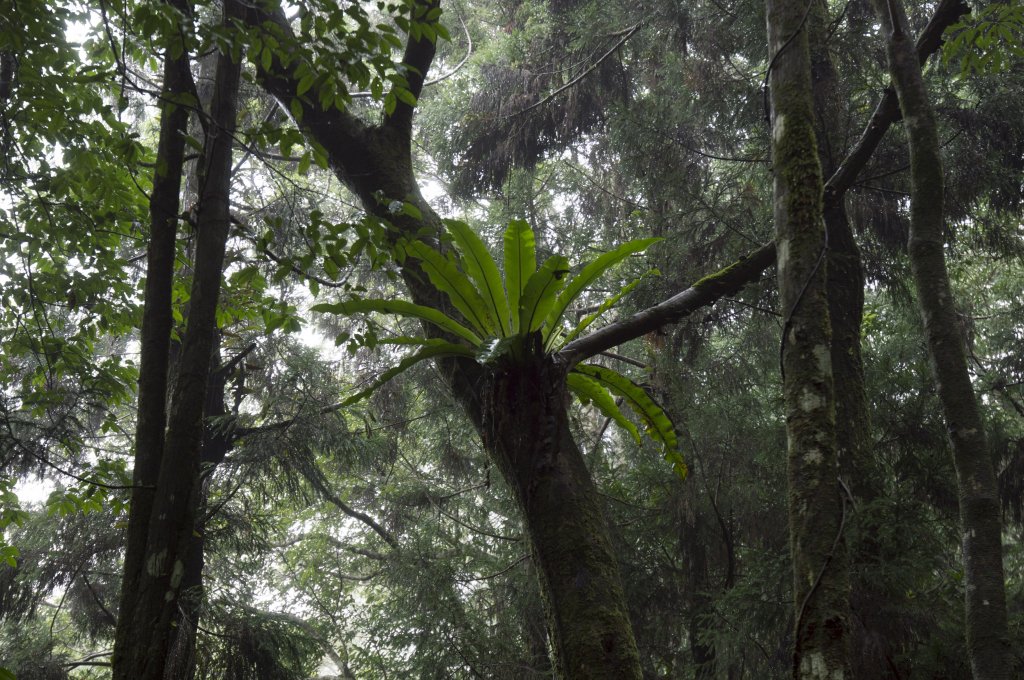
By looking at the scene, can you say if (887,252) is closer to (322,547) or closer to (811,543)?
(811,543)

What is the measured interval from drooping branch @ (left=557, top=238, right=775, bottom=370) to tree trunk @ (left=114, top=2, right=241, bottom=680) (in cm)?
151

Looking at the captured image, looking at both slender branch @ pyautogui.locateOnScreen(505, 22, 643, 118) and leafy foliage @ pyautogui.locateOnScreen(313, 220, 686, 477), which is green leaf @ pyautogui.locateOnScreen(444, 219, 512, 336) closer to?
leafy foliage @ pyautogui.locateOnScreen(313, 220, 686, 477)

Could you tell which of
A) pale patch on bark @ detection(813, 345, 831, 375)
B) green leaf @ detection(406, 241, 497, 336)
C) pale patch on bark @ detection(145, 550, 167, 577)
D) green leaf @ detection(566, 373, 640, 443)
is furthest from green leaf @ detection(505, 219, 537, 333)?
pale patch on bark @ detection(145, 550, 167, 577)

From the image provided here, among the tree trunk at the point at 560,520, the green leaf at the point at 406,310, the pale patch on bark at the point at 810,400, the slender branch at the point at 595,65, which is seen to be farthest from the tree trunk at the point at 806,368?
the slender branch at the point at 595,65

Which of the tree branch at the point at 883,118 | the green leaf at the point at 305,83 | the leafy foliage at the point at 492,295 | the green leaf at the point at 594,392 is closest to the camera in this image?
the green leaf at the point at 305,83

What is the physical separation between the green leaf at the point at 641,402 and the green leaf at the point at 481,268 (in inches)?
19.9

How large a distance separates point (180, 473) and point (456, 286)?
129cm

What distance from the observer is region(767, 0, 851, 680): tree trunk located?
1841mm

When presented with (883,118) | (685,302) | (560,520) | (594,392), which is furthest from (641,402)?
(883,118)

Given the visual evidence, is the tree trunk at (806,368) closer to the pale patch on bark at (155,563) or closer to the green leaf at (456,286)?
the green leaf at (456,286)

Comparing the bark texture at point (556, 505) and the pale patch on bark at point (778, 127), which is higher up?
the pale patch on bark at point (778, 127)

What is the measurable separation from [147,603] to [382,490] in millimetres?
9541

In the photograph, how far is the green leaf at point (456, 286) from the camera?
2996 millimetres

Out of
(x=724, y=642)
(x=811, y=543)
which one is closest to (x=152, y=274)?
(x=811, y=543)
